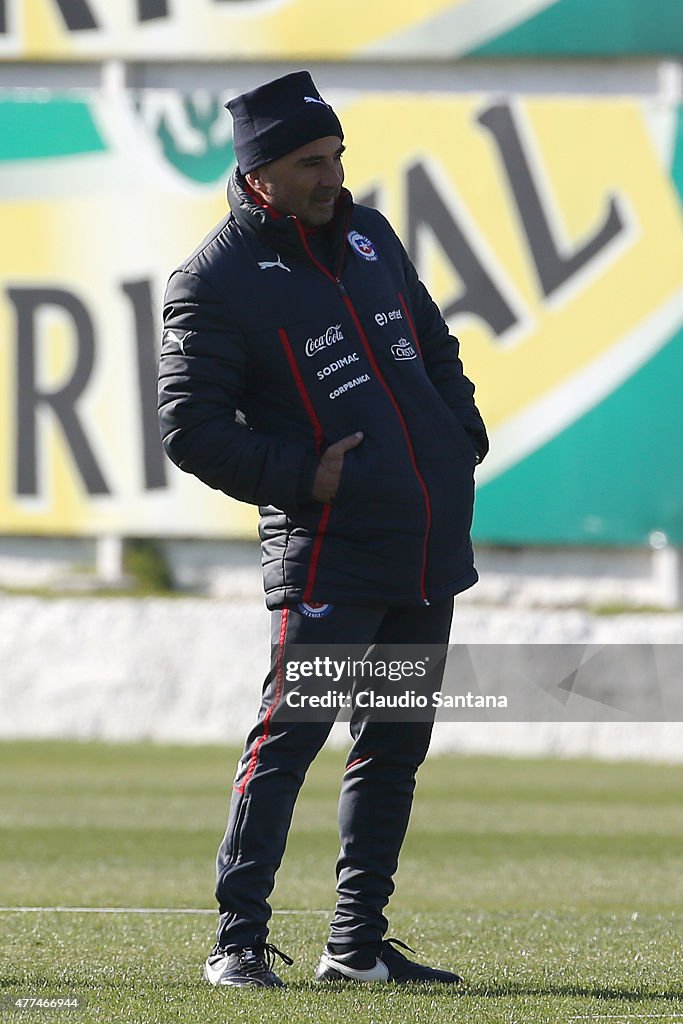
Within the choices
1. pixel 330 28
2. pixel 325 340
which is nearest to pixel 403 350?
pixel 325 340

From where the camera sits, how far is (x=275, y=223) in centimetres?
354

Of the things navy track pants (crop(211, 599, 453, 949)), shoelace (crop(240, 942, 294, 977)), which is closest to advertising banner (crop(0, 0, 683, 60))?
navy track pants (crop(211, 599, 453, 949))

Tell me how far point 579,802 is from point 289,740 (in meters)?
5.89

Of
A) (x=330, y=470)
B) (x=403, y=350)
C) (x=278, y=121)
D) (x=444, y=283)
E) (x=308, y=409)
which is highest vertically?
(x=444, y=283)

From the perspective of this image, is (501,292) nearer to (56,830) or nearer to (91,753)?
(91,753)

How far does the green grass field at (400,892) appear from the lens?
10.9ft

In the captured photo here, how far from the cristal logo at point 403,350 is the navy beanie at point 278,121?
0.46 metres

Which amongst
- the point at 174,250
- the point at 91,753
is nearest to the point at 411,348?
the point at 91,753

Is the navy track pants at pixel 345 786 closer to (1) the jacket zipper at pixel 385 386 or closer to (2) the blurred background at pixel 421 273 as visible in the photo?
(1) the jacket zipper at pixel 385 386

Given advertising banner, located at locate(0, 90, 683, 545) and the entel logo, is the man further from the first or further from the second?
advertising banner, located at locate(0, 90, 683, 545)

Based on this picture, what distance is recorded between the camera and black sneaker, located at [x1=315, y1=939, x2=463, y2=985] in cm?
357

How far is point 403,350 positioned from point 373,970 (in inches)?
51.5

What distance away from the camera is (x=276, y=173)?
353cm

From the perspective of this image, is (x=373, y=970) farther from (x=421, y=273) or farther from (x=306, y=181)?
(x=421, y=273)
